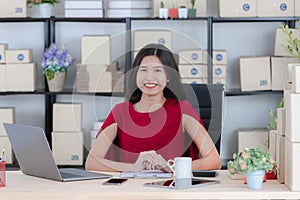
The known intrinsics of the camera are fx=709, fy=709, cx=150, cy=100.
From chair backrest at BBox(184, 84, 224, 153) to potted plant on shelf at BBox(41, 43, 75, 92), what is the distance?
1.41 metres

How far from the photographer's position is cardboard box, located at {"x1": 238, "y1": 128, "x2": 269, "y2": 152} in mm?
4777

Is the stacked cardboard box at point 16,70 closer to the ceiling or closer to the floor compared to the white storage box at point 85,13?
closer to the floor

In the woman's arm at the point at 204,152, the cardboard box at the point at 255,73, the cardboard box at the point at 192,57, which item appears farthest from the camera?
the cardboard box at the point at 255,73

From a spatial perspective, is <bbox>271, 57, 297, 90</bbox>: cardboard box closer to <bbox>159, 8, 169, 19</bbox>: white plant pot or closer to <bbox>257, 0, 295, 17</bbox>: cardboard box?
<bbox>257, 0, 295, 17</bbox>: cardboard box

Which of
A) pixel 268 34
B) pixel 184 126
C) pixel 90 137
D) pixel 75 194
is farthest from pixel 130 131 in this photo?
pixel 268 34

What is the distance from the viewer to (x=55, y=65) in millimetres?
4773

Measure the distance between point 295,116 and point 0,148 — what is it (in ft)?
9.46

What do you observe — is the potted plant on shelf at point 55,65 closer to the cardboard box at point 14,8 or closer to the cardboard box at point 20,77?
the cardboard box at point 20,77

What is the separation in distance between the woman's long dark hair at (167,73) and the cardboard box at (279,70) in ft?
5.72

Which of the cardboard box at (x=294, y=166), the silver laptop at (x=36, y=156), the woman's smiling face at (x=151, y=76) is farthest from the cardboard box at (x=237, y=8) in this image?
the cardboard box at (x=294, y=166)

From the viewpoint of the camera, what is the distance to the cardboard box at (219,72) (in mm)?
4742

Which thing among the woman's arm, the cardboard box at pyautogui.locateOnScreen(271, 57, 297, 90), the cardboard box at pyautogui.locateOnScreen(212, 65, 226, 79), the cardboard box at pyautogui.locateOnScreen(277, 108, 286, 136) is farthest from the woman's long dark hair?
the cardboard box at pyautogui.locateOnScreen(271, 57, 297, 90)

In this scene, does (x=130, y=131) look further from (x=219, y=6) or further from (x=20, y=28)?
(x=20, y=28)

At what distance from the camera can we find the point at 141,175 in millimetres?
2668
